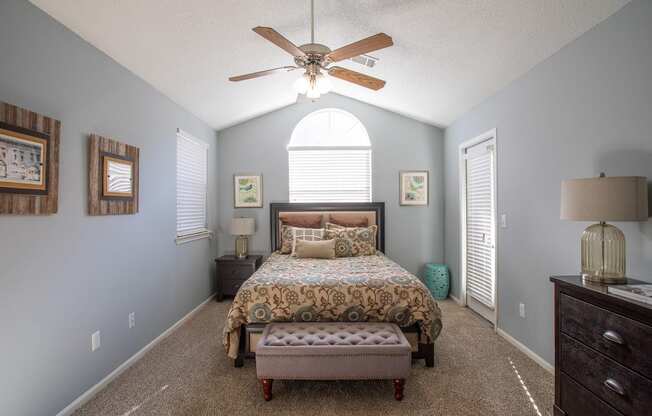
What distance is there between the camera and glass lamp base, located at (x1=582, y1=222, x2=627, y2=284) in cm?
181

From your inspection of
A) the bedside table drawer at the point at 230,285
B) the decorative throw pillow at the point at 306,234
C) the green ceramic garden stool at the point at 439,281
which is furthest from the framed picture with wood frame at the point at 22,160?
the green ceramic garden stool at the point at 439,281

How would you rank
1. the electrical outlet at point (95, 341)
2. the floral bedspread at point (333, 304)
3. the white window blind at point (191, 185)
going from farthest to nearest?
the white window blind at point (191, 185), the floral bedspread at point (333, 304), the electrical outlet at point (95, 341)

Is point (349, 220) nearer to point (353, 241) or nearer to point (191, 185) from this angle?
point (353, 241)

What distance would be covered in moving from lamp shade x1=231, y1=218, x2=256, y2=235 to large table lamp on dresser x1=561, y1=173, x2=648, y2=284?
12.1ft

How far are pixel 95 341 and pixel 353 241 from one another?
276 cm

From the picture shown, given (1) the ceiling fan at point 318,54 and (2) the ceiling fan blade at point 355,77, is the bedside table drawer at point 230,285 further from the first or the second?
(2) the ceiling fan blade at point 355,77

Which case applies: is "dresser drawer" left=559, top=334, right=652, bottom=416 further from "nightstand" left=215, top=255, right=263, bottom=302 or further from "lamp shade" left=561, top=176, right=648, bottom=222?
"nightstand" left=215, top=255, right=263, bottom=302

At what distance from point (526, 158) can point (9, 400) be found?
399cm

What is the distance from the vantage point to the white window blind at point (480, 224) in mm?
3623

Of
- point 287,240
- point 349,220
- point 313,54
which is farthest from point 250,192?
point 313,54

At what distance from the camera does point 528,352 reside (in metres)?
2.87

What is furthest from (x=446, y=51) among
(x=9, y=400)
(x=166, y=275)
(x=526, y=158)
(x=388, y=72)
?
(x=9, y=400)

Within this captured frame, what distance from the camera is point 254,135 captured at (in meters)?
5.01

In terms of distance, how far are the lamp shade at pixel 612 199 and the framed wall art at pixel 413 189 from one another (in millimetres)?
3058
